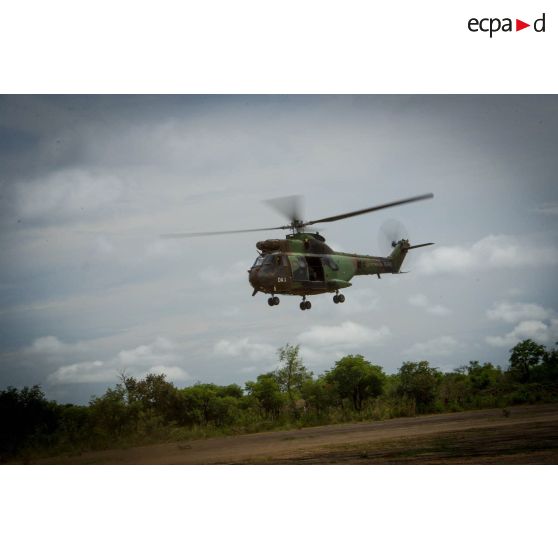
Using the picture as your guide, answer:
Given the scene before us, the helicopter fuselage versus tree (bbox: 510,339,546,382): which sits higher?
Answer: the helicopter fuselage

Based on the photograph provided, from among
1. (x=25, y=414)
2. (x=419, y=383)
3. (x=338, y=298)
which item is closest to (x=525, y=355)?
(x=419, y=383)

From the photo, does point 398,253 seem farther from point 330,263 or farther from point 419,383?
point 419,383

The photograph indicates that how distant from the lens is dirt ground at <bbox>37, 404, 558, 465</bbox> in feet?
34.7

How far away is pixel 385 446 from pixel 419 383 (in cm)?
507

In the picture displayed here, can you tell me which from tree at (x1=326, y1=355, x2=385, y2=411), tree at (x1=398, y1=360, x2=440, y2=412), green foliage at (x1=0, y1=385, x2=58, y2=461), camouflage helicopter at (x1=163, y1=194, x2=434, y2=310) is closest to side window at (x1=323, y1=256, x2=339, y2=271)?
camouflage helicopter at (x1=163, y1=194, x2=434, y2=310)

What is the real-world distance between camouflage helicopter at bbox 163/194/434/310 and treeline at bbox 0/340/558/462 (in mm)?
1399

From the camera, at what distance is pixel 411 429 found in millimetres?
13000

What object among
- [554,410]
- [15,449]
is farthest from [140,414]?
[554,410]

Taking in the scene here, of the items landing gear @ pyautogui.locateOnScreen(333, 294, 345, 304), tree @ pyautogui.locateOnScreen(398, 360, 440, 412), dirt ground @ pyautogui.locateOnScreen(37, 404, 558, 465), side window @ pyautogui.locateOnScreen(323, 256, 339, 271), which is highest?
side window @ pyautogui.locateOnScreen(323, 256, 339, 271)

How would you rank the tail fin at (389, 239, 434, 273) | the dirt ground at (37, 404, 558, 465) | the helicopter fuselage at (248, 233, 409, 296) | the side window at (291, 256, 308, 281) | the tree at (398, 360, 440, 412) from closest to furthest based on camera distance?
the dirt ground at (37, 404, 558, 465) → the helicopter fuselage at (248, 233, 409, 296) → the side window at (291, 256, 308, 281) → the tail fin at (389, 239, 434, 273) → the tree at (398, 360, 440, 412)

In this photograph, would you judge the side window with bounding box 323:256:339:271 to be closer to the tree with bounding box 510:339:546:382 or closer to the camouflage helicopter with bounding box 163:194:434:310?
the camouflage helicopter with bounding box 163:194:434:310

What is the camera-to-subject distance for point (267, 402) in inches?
611

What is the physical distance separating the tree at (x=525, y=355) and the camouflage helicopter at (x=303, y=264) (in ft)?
11.0

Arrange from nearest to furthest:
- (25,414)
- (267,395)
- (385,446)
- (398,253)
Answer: (385,446) < (25,414) < (398,253) < (267,395)
